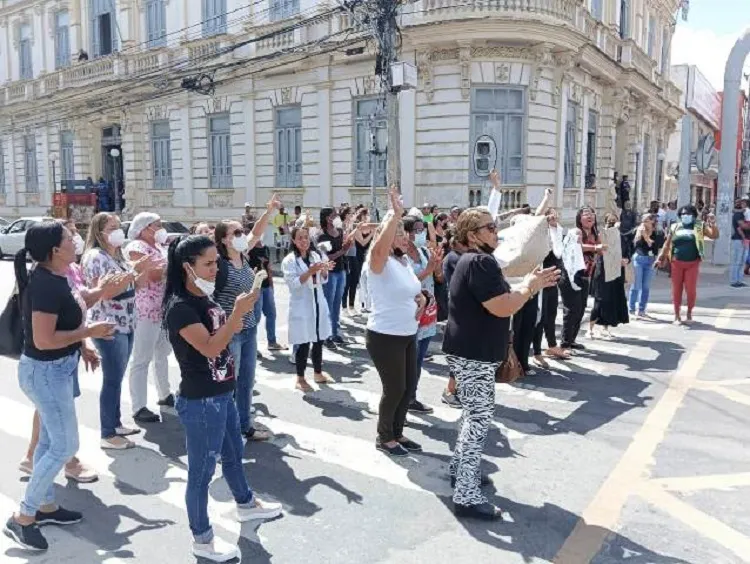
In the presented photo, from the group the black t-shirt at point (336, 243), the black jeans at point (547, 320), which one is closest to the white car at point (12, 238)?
the black t-shirt at point (336, 243)

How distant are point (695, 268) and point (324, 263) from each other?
650 cm

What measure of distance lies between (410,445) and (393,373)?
0.71 m

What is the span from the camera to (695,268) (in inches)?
413

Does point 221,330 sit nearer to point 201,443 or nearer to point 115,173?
point 201,443

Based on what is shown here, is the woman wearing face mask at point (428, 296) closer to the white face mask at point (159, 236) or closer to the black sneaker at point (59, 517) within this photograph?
the white face mask at point (159, 236)

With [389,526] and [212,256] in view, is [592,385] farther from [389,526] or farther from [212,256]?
[212,256]

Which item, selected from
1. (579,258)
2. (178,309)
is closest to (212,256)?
(178,309)

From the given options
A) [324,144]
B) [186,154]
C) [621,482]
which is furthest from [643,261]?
[186,154]

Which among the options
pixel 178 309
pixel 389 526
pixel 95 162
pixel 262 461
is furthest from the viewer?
pixel 95 162

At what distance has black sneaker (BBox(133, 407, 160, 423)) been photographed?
20.1ft

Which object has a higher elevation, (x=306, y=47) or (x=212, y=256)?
(x=306, y=47)

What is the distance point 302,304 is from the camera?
7062mm

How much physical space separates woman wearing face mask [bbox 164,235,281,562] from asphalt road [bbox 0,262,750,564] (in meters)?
0.46

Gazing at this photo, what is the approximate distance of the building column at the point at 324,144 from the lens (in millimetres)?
20172
